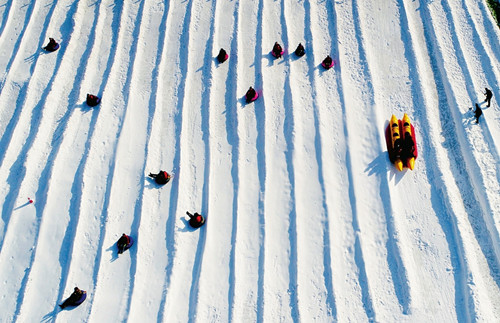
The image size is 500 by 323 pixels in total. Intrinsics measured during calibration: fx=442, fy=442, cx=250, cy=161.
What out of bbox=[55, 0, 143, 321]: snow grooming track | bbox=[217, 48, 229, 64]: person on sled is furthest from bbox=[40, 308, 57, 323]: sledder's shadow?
bbox=[217, 48, 229, 64]: person on sled

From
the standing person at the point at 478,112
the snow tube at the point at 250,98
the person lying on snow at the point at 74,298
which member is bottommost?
the person lying on snow at the point at 74,298

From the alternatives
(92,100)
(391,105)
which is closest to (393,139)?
(391,105)

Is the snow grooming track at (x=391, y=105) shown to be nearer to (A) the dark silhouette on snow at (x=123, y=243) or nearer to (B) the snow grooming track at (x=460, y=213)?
(B) the snow grooming track at (x=460, y=213)

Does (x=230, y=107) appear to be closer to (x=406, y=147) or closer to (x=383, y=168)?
(x=383, y=168)

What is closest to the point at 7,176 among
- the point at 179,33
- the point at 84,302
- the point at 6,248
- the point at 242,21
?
the point at 6,248

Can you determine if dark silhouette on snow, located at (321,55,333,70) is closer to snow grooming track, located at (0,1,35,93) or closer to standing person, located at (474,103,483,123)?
standing person, located at (474,103,483,123)

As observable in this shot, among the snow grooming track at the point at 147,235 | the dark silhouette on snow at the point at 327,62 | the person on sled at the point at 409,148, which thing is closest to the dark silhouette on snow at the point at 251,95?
the dark silhouette on snow at the point at 327,62
